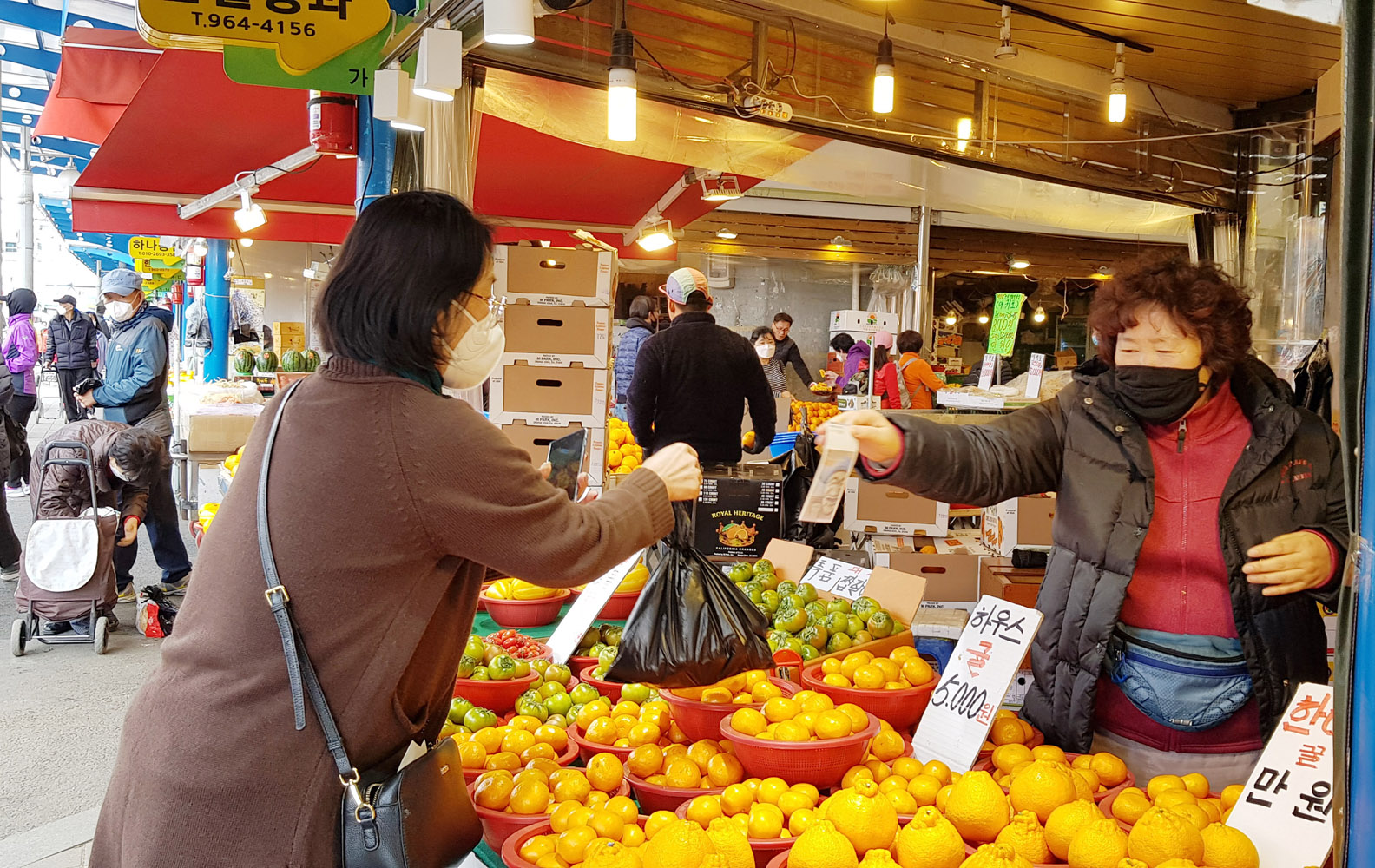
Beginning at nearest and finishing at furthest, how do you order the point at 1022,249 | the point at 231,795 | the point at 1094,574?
the point at 231,795 < the point at 1094,574 < the point at 1022,249

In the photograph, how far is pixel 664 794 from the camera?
6.48ft

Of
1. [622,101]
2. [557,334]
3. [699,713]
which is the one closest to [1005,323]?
[557,334]

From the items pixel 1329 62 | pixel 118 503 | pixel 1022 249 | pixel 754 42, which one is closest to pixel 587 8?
pixel 754 42

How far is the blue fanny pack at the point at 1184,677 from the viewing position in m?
2.09

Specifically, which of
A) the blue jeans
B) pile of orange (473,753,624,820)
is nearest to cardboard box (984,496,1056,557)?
pile of orange (473,753,624,820)

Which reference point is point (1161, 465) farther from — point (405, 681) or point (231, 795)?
point (231, 795)

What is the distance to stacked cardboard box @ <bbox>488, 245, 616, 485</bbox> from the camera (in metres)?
5.57

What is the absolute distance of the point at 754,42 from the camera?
5.87 m

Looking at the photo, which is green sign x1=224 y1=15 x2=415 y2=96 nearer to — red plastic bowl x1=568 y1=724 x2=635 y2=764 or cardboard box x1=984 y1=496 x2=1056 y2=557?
red plastic bowl x1=568 y1=724 x2=635 y2=764

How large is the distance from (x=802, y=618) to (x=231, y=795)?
1696 mm

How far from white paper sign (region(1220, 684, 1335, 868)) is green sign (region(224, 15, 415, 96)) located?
3.34m

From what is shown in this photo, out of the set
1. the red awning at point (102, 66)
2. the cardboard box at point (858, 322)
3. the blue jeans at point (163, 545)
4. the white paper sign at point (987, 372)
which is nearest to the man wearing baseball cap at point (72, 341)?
the blue jeans at point (163, 545)

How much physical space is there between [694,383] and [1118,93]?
4067 mm

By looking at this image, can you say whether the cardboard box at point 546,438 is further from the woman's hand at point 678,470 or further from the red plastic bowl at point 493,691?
the woman's hand at point 678,470
